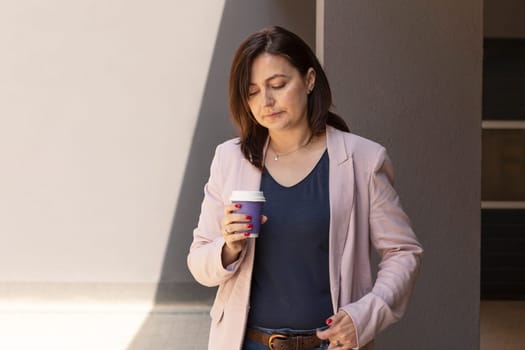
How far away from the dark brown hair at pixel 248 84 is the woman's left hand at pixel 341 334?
0.43 meters

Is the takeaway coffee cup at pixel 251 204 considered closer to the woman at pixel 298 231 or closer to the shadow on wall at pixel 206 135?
the woman at pixel 298 231

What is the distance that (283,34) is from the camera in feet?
5.72

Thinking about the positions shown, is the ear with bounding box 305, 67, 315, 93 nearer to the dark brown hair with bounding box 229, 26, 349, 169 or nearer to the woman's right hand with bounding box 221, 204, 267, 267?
the dark brown hair with bounding box 229, 26, 349, 169

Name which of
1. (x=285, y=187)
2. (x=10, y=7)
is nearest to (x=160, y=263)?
(x=10, y=7)

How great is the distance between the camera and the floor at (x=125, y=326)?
232 inches

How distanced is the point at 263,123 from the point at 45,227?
604cm

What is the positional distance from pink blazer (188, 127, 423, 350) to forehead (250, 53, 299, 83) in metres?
0.21

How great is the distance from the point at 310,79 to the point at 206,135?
5.46 m

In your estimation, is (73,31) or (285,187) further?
(73,31)

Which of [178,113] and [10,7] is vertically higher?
[10,7]

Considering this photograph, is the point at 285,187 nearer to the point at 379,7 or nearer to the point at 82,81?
the point at 379,7

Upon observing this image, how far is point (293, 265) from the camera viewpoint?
1.68 metres

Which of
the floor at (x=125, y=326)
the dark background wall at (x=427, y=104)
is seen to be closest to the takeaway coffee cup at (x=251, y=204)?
the dark background wall at (x=427, y=104)

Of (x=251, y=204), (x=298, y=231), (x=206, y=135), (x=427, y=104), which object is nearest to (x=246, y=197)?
(x=251, y=204)
